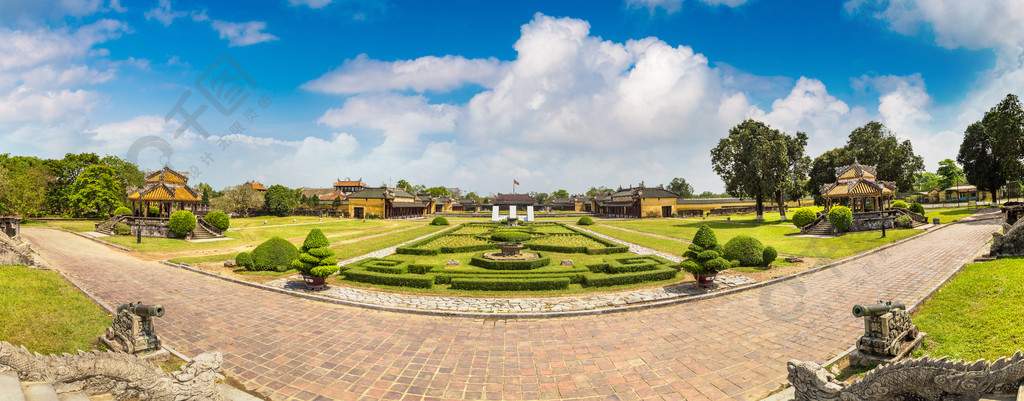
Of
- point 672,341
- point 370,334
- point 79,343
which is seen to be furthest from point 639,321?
point 79,343

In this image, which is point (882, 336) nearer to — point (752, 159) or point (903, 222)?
point (903, 222)

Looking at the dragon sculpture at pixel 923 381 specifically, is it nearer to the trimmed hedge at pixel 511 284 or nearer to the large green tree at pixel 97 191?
the trimmed hedge at pixel 511 284

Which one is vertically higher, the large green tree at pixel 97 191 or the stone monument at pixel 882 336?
the large green tree at pixel 97 191

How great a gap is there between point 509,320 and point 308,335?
4.67m

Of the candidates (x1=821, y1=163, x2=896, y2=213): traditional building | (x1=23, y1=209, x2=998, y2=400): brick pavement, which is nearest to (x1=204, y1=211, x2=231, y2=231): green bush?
(x1=23, y1=209, x2=998, y2=400): brick pavement

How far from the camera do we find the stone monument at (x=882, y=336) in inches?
239

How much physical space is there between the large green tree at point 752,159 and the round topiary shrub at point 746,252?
25619mm

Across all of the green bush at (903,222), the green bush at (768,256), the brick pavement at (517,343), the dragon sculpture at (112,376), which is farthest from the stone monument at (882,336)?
the green bush at (903,222)

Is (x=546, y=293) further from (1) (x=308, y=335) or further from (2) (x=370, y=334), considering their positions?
(1) (x=308, y=335)

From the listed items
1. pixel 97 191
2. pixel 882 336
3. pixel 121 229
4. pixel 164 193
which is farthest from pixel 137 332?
pixel 97 191

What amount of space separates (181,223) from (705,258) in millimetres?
32952

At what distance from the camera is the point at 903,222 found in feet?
85.4

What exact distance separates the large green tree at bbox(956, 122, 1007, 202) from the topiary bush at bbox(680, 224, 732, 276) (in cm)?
4691

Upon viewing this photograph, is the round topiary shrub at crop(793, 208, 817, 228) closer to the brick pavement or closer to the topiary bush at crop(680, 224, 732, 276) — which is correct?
the brick pavement
